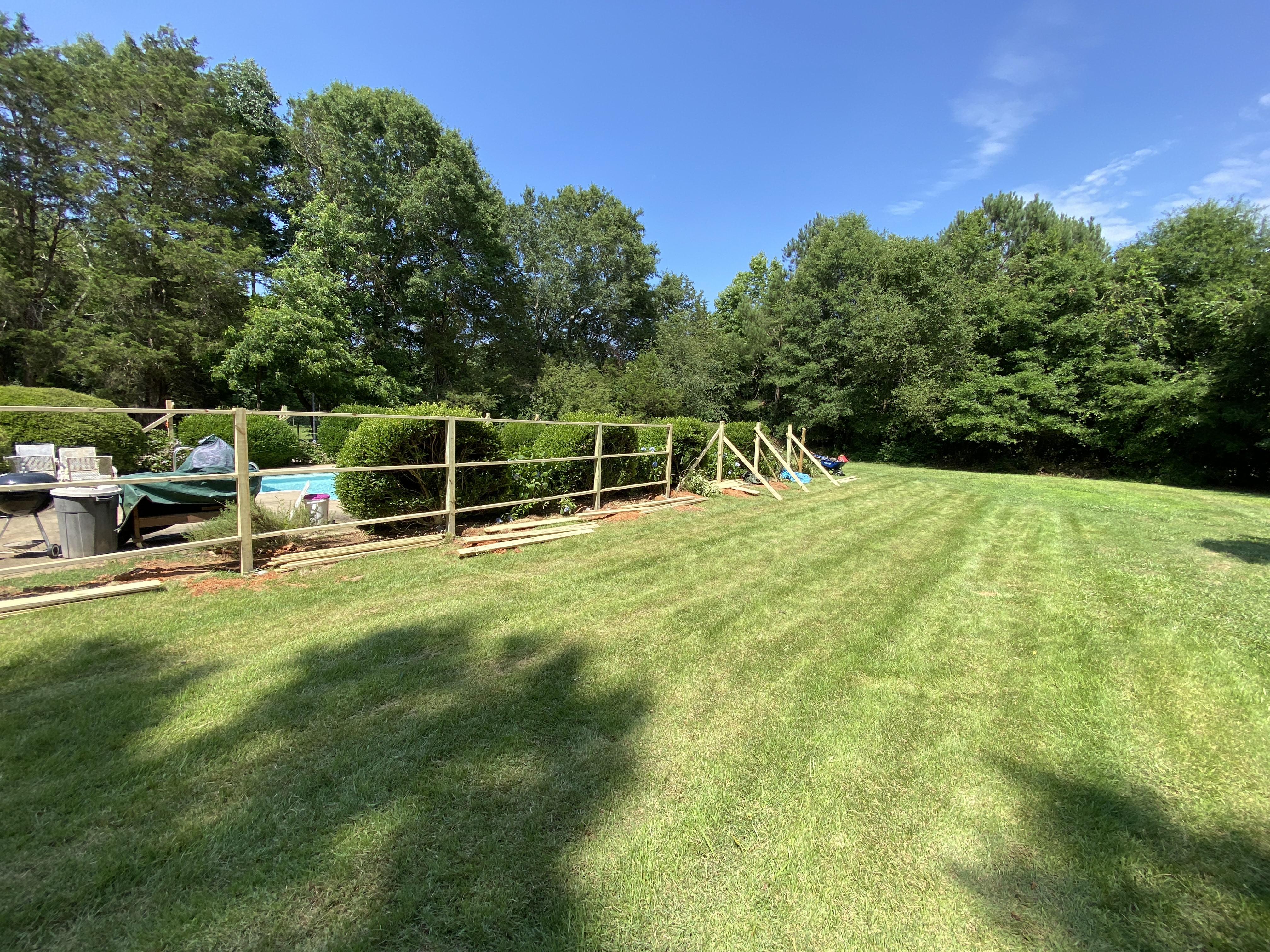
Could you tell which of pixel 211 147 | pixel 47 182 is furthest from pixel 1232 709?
→ pixel 47 182

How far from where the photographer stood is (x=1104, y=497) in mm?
12391

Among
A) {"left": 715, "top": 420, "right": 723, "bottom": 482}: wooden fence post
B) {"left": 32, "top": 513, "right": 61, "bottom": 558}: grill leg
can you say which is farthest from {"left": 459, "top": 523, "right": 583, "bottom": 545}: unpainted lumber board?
{"left": 715, "top": 420, "right": 723, "bottom": 482}: wooden fence post

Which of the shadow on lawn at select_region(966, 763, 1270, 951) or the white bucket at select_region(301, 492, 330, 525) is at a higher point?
the white bucket at select_region(301, 492, 330, 525)

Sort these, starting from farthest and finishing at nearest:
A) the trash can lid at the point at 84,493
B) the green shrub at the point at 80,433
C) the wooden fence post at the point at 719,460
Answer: the wooden fence post at the point at 719,460, the green shrub at the point at 80,433, the trash can lid at the point at 84,493

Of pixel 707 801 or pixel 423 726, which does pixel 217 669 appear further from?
pixel 707 801

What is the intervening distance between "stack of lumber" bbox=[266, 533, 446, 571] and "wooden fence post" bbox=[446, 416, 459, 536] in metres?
0.19

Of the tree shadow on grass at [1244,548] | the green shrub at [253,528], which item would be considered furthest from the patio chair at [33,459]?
the tree shadow on grass at [1244,548]

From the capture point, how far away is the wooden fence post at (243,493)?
4352 mm

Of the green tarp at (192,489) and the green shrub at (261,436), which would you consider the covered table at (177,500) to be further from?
the green shrub at (261,436)

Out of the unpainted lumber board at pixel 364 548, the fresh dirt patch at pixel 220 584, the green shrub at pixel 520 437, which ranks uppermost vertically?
the green shrub at pixel 520 437

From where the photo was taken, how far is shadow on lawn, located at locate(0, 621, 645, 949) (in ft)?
4.93

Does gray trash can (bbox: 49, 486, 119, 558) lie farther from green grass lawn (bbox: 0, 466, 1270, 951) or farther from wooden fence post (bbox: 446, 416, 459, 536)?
wooden fence post (bbox: 446, 416, 459, 536)

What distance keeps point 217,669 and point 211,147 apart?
25.7 m

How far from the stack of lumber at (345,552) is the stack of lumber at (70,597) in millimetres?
899
